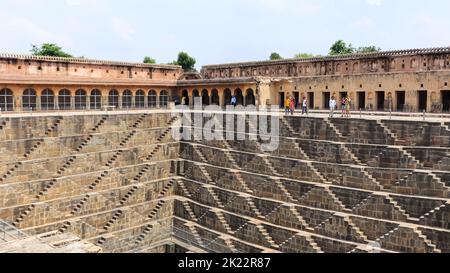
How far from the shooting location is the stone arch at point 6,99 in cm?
2325

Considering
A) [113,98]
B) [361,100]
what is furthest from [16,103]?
[361,100]

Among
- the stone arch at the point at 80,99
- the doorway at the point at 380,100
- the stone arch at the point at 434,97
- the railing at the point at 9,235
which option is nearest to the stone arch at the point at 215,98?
the stone arch at the point at 80,99

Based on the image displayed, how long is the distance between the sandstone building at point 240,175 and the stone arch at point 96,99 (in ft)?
6.06

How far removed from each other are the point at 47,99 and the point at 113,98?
4.36 m

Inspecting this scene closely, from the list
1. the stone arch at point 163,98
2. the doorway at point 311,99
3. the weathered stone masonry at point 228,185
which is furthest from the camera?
the stone arch at point 163,98

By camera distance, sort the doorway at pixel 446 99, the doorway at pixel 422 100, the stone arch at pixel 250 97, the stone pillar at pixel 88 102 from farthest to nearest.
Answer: the stone arch at pixel 250 97, the stone pillar at pixel 88 102, the doorway at pixel 422 100, the doorway at pixel 446 99

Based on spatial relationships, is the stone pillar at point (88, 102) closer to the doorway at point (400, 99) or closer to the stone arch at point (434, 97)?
the doorway at point (400, 99)

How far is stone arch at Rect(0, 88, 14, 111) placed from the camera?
915 inches

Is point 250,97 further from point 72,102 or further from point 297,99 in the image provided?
point 72,102

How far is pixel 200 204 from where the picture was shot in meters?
19.4

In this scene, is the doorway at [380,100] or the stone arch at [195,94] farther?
the stone arch at [195,94]

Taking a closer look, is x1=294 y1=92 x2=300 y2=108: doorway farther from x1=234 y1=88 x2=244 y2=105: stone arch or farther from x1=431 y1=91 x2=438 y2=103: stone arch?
x1=431 y1=91 x2=438 y2=103: stone arch

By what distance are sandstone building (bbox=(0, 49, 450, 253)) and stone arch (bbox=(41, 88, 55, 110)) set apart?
0.11 meters
